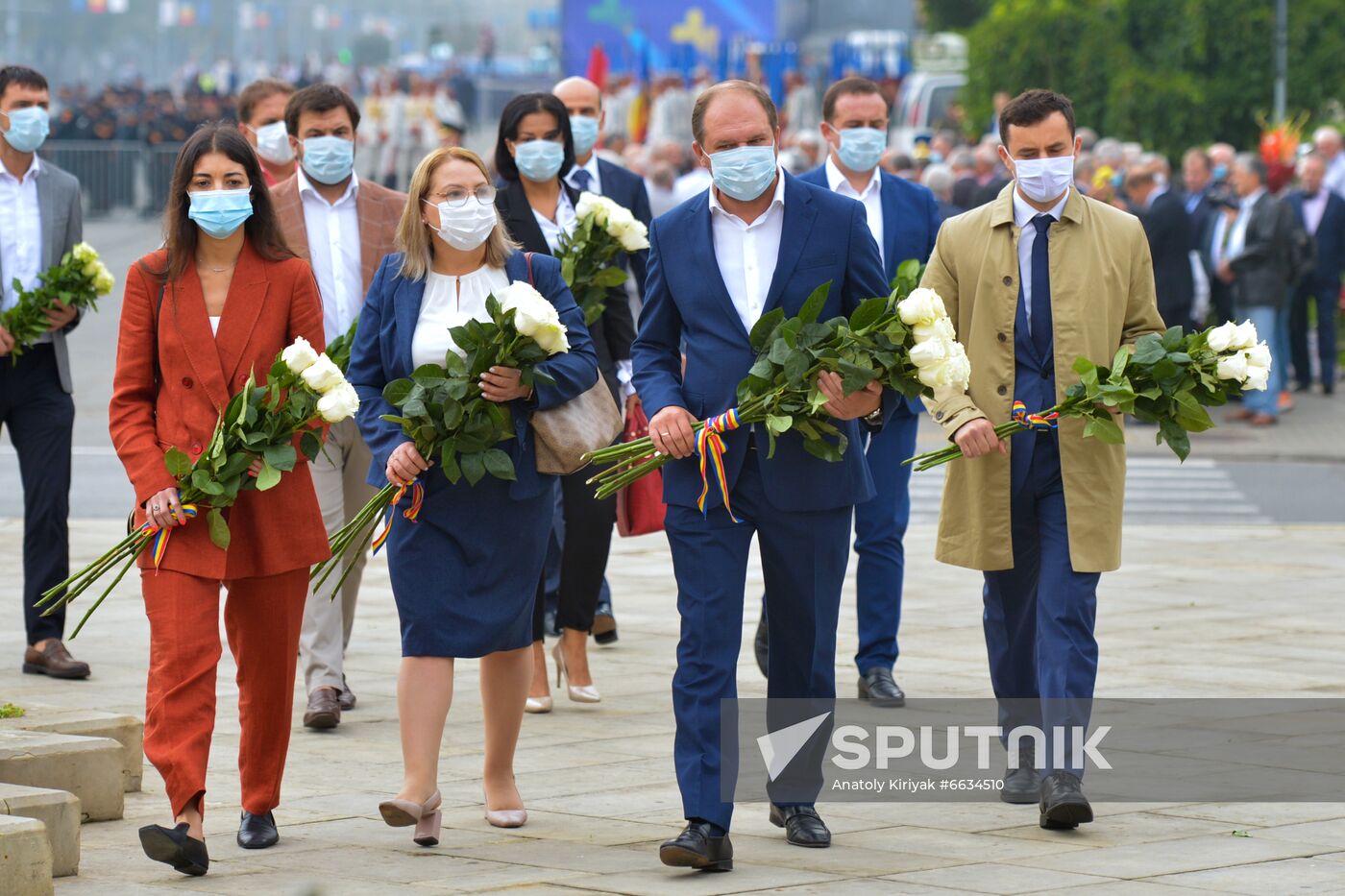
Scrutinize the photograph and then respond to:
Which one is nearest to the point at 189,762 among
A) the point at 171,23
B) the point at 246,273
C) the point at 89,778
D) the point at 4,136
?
the point at 89,778

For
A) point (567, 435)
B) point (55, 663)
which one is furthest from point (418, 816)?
point (55, 663)

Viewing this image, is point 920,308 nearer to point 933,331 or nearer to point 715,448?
point 933,331

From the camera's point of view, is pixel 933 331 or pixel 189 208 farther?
pixel 189 208

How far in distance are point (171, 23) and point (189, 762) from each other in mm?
77852

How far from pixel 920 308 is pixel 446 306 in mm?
1501

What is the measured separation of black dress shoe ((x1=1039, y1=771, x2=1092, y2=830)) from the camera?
6.46 meters

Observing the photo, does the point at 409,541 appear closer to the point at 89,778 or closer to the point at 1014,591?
the point at 89,778

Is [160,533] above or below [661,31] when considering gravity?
below

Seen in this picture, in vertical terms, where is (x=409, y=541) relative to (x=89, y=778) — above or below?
above

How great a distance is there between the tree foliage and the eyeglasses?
23.0m

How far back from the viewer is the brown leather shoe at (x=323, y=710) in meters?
8.27

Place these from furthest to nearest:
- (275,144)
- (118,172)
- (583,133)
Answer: (118,172) < (583,133) < (275,144)

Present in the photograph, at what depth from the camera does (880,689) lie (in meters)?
8.72

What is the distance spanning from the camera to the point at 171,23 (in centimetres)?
8056
